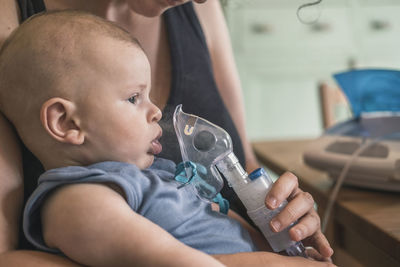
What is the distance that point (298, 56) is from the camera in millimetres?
3449

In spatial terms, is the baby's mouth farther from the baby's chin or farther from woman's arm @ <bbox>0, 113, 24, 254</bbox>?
woman's arm @ <bbox>0, 113, 24, 254</bbox>

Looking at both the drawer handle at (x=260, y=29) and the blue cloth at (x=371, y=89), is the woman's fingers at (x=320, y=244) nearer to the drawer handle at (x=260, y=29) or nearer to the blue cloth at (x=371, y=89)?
the blue cloth at (x=371, y=89)

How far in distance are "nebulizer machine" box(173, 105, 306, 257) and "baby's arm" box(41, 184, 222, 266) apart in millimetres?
154

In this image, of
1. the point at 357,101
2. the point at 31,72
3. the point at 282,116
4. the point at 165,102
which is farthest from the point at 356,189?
the point at 282,116

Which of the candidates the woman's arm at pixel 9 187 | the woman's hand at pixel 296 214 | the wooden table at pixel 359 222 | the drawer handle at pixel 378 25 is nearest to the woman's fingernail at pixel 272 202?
the woman's hand at pixel 296 214

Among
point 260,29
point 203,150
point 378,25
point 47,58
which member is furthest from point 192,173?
point 378,25

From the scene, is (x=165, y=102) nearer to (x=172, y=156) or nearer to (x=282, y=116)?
(x=172, y=156)

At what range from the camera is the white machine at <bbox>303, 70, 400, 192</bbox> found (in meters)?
1.10

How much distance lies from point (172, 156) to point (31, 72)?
A: 0.82 ft

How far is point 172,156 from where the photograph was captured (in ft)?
2.66

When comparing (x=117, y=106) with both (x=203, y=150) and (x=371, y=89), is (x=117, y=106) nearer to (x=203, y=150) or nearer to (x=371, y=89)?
(x=203, y=150)

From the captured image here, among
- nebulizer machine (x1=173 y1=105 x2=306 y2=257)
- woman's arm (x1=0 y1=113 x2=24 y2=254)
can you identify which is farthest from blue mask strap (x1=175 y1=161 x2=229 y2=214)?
woman's arm (x1=0 y1=113 x2=24 y2=254)

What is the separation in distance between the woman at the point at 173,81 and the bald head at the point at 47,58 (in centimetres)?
8

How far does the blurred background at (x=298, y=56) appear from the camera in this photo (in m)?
3.36
